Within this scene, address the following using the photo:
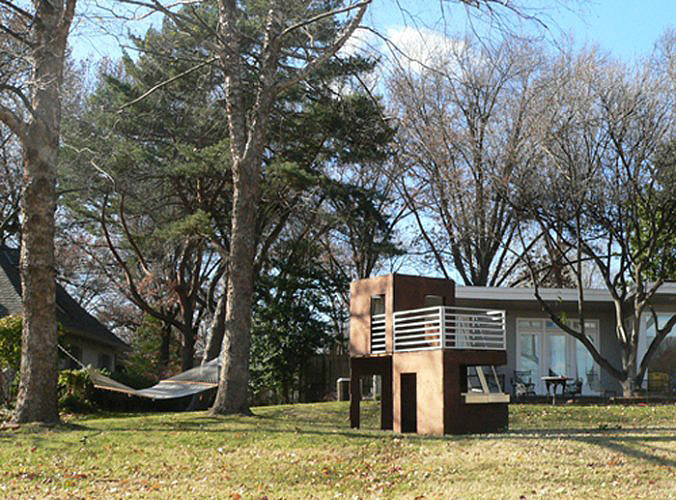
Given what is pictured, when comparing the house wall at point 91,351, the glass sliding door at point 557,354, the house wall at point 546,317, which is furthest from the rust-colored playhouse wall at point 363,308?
the house wall at point 91,351

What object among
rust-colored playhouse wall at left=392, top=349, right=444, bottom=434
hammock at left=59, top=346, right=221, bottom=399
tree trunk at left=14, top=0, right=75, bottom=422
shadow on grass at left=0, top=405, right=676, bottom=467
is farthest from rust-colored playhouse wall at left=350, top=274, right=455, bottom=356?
hammock at left=59, top=346, right=221, bottom=399

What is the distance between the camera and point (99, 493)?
8.84 meters

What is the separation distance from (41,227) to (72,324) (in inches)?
456

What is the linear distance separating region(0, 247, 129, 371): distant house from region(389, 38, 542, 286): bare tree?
442 inches

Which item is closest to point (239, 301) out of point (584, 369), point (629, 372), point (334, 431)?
point (334, 431)

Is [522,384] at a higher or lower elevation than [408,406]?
higher

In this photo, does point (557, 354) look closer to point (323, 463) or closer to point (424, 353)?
point (424, 353)

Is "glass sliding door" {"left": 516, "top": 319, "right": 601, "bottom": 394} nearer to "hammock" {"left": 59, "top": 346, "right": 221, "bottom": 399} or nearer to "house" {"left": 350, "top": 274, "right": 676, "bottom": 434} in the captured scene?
"house" {"left": 350, "top": 274, "right": 676, "bottom": 434}

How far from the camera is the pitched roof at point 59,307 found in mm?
22469

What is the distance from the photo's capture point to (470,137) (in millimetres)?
24016

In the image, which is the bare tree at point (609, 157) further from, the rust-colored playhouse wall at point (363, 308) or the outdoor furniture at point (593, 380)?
the rust-colored playhouse wall at point (363, 308)

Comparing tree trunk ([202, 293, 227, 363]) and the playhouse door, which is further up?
tree trunk ([202, 293, 227, 363])

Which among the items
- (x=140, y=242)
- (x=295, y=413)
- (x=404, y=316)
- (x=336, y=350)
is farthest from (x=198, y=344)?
(x=404, y=316)

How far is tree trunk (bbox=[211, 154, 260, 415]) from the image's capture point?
14.7 metres
